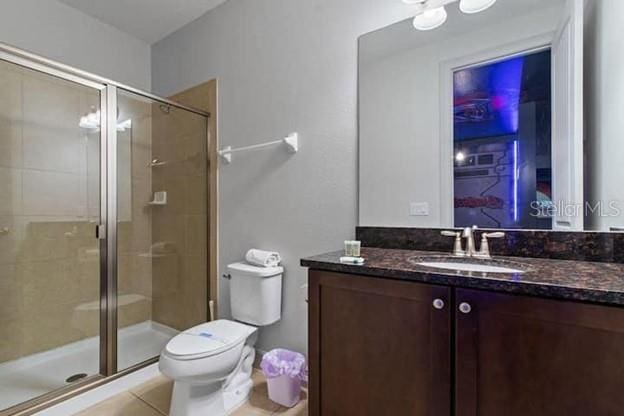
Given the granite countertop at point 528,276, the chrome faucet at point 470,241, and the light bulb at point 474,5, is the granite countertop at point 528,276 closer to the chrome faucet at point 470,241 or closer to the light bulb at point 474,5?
the chrome faucet at point 470,241

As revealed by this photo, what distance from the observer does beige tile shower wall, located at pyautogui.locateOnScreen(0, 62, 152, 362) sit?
1.89m

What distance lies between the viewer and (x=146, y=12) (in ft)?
7.63

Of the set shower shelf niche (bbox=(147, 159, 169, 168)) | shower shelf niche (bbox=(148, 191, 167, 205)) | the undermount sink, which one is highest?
shower shelf niche (bbox=(147, 159, 169, 168))

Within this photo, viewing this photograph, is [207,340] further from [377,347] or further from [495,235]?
[495,235]

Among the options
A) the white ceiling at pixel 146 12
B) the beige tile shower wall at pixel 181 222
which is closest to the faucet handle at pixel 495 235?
the beige tile shower wall at pixel 181 222

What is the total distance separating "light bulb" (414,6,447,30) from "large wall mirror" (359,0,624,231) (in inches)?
0.9

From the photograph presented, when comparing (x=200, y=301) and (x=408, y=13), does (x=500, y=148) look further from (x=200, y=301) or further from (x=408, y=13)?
(x=200, y=301)

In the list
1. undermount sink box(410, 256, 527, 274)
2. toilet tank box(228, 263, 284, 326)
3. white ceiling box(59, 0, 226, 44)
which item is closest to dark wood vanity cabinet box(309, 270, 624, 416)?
undermount sink box(410, 256, 527, 274)

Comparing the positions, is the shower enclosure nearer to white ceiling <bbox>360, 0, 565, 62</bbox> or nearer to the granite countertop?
white ceiling <bbox>360, 0, 565, 62</bbox>

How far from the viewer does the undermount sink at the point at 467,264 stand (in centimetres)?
110

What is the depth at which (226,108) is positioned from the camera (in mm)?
2227

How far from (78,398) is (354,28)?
243 cm

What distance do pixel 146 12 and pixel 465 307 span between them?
9.32 ft

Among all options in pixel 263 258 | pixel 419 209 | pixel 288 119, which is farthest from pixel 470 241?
pixel 288 119
